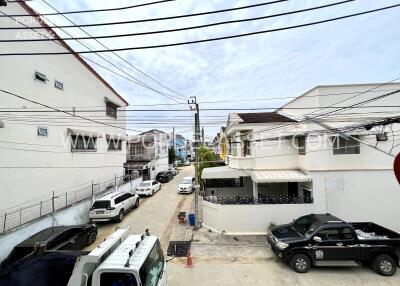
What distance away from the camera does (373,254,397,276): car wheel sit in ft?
27.4

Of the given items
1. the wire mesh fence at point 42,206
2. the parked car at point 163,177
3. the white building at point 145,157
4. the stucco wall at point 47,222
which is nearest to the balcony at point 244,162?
the stucco wall at point 47,222

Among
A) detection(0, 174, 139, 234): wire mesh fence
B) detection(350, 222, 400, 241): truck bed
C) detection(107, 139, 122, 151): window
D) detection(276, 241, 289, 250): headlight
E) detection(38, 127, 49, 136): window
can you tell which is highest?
detection(38, 127, 49, 136): window

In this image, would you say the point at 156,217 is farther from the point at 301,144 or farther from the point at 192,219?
the point at 301,144

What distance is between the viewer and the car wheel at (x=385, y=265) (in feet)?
27.4

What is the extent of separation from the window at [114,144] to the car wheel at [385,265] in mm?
18612

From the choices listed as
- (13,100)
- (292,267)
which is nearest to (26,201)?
(13,100)

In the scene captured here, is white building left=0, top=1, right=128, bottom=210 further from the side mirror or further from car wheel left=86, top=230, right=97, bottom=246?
the side mirror

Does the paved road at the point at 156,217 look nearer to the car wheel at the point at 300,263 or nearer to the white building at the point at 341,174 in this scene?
the white building at the point at 341,174

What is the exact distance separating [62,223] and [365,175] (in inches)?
594

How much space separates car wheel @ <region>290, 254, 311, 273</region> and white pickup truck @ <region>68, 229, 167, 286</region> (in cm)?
486

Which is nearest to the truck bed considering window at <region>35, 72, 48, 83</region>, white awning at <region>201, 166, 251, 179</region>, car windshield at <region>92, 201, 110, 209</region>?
white awning at <region>201, 166, 251, 179</region>

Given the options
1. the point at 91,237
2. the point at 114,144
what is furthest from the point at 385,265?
the point at 114,144

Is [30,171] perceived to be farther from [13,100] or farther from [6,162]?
[13,100]

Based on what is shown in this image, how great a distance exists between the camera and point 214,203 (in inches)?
496
